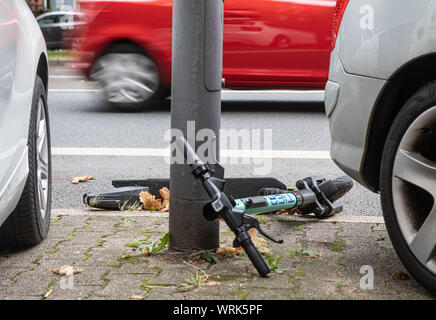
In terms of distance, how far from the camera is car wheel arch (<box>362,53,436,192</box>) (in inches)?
107

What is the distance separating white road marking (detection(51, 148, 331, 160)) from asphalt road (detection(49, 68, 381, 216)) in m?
0.03

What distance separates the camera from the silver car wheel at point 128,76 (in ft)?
27.9

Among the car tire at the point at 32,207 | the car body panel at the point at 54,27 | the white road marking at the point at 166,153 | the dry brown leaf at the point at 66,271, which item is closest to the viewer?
the dry brown leaf at the point at 66,271

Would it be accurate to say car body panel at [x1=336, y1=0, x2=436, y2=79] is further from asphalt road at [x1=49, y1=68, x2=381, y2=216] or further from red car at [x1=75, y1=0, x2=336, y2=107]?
red car at [x1=75, y1=0, x2=336, y2=107]

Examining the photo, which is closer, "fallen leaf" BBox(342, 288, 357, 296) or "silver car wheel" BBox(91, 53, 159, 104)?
"fallen leaf" BBox(342, 288, 357, 296)

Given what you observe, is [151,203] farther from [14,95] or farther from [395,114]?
[395,114]

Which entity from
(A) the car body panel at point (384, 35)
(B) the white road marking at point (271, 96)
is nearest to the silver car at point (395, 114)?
(A) the car body panel at point (384, 35)

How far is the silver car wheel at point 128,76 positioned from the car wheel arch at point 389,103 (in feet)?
18.8

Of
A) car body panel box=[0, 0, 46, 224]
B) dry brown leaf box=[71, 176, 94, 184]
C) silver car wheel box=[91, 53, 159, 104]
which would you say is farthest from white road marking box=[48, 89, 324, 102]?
car body panel box=[0, 0, 46, 224]

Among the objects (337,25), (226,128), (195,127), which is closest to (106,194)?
(195,127)

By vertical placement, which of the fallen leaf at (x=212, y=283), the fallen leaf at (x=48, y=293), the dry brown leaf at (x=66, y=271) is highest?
the fallen leaf at (x=212, y=283)

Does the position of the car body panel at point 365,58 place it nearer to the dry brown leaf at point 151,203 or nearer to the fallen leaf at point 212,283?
the fallen leaf at point 212,283

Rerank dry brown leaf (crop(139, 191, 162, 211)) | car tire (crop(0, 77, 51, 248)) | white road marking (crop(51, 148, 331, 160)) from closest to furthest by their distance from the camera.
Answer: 1. car tire (crop(0, 77, 51, 248))
2. dry brown leaf (crop(139, 191, 162, 211))
3. white road marking (crop(51, 148, 331, 160))
